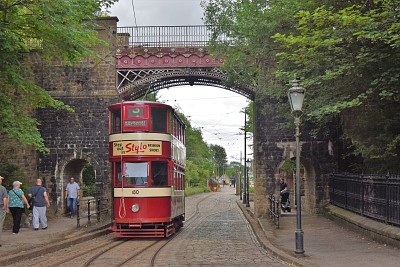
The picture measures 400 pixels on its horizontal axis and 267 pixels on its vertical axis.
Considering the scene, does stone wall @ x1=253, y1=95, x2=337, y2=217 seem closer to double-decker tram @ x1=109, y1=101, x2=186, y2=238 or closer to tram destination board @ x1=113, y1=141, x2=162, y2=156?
double-decker tram @ x1=109, y1=101, x2=186, y2=238

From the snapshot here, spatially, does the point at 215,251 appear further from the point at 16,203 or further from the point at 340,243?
the point at 16,203

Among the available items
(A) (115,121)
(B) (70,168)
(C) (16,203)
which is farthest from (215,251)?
(B) (70,168)

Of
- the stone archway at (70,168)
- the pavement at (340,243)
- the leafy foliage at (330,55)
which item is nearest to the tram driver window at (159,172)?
the pavement at (340,243)

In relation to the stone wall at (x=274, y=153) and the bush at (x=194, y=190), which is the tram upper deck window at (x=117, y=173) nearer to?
the stone wall at (x=274, y=153)

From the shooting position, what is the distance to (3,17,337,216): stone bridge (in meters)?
26.8

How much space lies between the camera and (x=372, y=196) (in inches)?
621

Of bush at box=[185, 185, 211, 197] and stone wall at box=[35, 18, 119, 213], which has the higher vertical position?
stone wall at box=[35, 18, 119, 213]

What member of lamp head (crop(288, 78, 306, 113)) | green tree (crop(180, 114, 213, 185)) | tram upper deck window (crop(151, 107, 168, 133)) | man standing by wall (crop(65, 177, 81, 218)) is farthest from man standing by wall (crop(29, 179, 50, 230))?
green tree (crop(180, 114, 213, 185))

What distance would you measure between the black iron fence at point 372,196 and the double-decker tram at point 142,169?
592cm

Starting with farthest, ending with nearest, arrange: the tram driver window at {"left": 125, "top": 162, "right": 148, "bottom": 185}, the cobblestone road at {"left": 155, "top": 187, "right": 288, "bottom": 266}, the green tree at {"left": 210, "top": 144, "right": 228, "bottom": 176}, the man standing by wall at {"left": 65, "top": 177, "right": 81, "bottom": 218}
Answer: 1. the green tree at {"left": 210, "top": 144, "right": 228, "bottom": 176}
2. the man standing by wall at {"left": 65, "top": 177, "right": 81, "bottom": 218}
3. the tram driver window at {"left": 125, "top": 162, "right": 148, "bottom": 185}
4. the cobblestone road at {"left": 155, "top": 187, "right": 288, "bottom": 266}

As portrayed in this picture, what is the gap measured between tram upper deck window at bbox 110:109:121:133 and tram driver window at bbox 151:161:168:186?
5.41 feet

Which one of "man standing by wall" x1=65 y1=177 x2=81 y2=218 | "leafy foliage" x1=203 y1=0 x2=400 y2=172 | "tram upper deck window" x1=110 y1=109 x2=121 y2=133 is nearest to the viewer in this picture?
"leafy foliage" x1=203 y1=0 x2=400 y2=172

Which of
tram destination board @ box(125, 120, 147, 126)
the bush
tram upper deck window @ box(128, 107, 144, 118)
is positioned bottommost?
the bush

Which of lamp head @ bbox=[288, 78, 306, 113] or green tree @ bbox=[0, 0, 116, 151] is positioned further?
green tree @ bbox=[0, 0, 116, 151]
